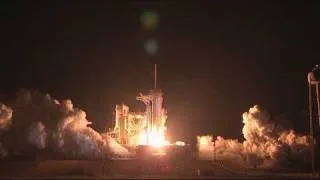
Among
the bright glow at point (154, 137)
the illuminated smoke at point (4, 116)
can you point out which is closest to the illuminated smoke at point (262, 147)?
the bright glow at point (154, 137)

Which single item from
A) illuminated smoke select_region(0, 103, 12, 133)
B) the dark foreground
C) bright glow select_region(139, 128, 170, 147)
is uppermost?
illuminated smoke select_region(0, 103, 12, 133)

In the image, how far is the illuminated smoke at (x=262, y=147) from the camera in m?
75.8

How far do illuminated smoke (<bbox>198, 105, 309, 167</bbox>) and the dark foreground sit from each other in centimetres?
1060

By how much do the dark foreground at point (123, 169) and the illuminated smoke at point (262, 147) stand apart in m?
10.6

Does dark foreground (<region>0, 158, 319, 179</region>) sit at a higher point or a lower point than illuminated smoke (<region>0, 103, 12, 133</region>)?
lower

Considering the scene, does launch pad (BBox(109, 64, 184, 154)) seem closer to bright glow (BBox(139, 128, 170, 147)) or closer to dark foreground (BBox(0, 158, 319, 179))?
bright glow (BBox(139, 128, 170, 147))

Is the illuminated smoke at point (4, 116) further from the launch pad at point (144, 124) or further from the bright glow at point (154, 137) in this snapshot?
the bright glow at point (154, 137)

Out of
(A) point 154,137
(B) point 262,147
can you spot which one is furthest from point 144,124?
(B) point 262,147

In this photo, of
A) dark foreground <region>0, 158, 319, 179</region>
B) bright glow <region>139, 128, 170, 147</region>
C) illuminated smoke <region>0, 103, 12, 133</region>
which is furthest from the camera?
bright glow <region>139, 128, 170, 147</region>

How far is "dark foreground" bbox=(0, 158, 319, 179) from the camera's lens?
5859cm

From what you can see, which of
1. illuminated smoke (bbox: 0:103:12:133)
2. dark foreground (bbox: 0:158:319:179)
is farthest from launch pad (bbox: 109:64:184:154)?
illuminated smoke (bbox: 0:103:12:133)

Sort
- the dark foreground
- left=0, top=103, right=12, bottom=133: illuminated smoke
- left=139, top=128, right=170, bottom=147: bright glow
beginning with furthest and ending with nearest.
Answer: left=139, top=128, right=170, bottom=147: bright glow, left=0, top=103, right=12, bottom=133: illuminated smoke, the dark foreground

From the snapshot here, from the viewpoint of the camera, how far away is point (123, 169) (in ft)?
206

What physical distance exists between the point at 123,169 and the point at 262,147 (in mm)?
25726
